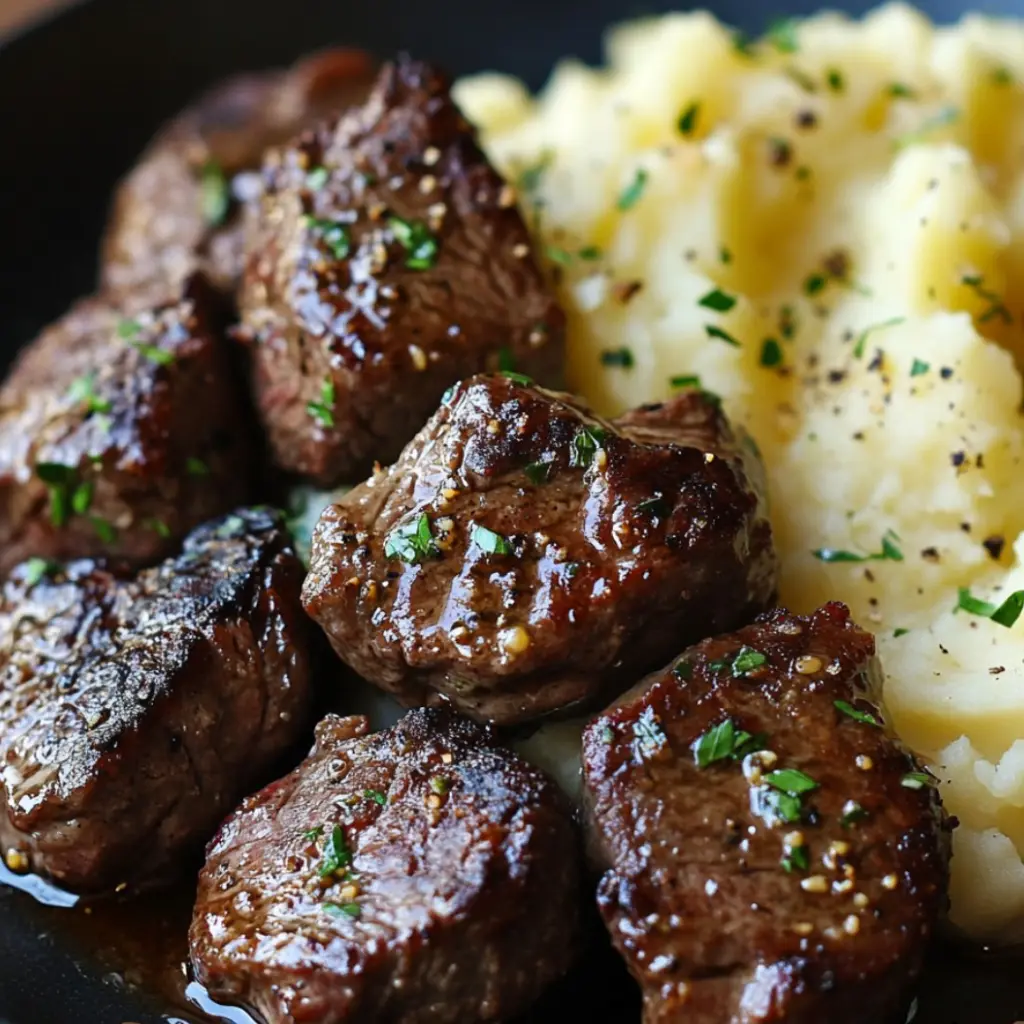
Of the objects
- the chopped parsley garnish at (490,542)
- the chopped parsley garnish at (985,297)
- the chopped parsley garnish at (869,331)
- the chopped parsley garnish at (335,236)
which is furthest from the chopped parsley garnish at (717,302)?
the chopped parsley garnish at (490,542)

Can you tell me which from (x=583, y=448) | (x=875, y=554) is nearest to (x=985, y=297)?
(x=875, y=554)

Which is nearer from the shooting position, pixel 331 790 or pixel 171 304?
pixel 331 790

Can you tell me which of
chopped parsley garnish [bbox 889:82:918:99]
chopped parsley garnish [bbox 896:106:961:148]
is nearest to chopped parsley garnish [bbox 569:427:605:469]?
chopped parsley garnish [bbox 896:106:961:148]

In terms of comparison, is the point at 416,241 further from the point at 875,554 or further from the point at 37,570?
the point at 875,554

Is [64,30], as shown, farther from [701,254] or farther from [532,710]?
[532,710]

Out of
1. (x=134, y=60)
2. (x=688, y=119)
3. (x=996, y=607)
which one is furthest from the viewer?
(x=134, y=60)

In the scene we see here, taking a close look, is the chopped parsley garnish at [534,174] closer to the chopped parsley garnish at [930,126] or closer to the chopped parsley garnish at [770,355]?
the chopped parsley garnish at [770,355]

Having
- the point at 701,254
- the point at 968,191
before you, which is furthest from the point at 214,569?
the point at 968,191

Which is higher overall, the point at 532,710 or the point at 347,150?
the point at 347,150
